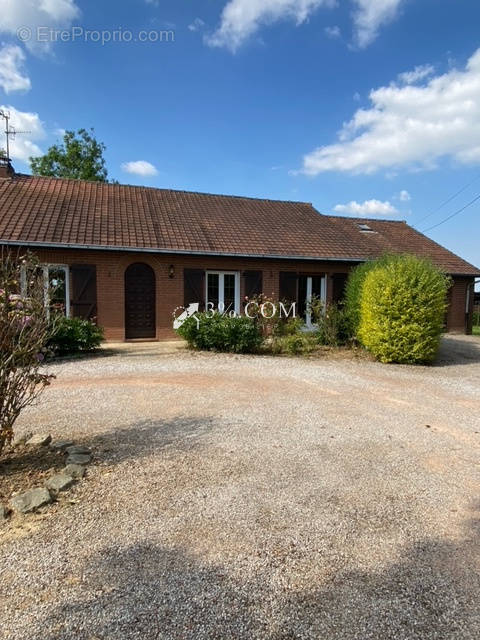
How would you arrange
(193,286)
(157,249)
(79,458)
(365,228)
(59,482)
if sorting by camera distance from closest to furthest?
(59,482) < (79,458) < (157,249) < (193,286) < (365,228)

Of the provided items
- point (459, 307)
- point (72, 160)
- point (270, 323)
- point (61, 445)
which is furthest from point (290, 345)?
point (72, 160)

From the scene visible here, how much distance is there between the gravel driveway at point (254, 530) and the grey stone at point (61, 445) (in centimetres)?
21

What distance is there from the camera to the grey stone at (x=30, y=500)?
107 inches

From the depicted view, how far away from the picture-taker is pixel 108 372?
24.6 feet

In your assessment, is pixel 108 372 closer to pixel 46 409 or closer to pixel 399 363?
pixel 46 409

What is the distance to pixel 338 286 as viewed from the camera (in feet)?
47.0

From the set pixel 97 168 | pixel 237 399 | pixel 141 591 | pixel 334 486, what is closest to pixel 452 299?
pixel 237 399

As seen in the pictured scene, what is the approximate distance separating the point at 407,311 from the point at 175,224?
25.9 ft

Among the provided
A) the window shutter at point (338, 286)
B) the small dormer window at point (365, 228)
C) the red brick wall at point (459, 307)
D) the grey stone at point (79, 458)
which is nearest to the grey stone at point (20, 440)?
the grey stone at point (79, 458)

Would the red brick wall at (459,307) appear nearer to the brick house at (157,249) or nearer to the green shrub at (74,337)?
the brick house at (157,249)

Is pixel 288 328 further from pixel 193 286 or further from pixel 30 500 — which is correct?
pixel 30 500

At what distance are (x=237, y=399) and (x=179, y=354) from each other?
13.0 ft

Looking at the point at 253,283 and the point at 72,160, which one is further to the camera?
the point at 72,160

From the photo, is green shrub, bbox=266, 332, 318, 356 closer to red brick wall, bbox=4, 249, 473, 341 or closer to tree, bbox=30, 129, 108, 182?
red brick wall, bbox=4, 249, 473, 341
